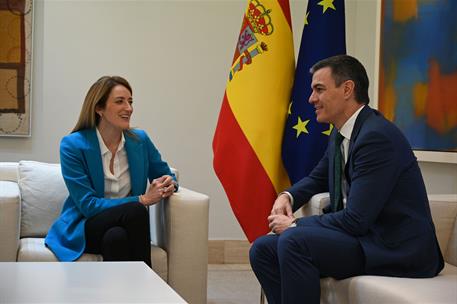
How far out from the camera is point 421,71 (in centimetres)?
411

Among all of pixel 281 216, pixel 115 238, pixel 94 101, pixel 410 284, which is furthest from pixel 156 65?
pixel 410 284

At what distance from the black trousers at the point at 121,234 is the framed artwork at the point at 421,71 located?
5.30 feet

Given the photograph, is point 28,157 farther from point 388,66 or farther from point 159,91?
point 388,66

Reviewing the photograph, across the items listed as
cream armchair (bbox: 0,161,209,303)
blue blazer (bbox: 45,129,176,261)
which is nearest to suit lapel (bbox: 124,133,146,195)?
blue blazer (bbox: 45,129,176,261)

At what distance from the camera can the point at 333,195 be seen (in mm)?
3061

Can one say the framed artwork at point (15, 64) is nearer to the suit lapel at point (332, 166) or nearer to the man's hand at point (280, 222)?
the man's hand at point (280, 222)

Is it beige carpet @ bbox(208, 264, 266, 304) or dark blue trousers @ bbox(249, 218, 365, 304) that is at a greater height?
dark blue trousers @ bbox(249, 218, 365, 304)

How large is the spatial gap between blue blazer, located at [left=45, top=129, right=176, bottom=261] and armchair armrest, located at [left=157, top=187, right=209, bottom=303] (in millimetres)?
219

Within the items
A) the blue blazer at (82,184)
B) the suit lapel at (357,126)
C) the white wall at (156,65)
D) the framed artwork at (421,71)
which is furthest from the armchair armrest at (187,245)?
the white wall at (156,65)

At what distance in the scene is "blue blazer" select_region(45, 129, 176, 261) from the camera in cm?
341

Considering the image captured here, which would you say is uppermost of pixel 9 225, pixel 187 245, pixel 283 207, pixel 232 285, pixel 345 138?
pixel 345 138

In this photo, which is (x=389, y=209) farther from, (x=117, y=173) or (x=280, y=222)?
(x=117, y=173)

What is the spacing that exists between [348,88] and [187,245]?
1.05m

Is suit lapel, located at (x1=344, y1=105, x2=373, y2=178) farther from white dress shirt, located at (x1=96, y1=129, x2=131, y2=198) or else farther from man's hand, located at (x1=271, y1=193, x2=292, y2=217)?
white dress shirt, located at (x1=96, y1=129, x2=131, y2=198)
